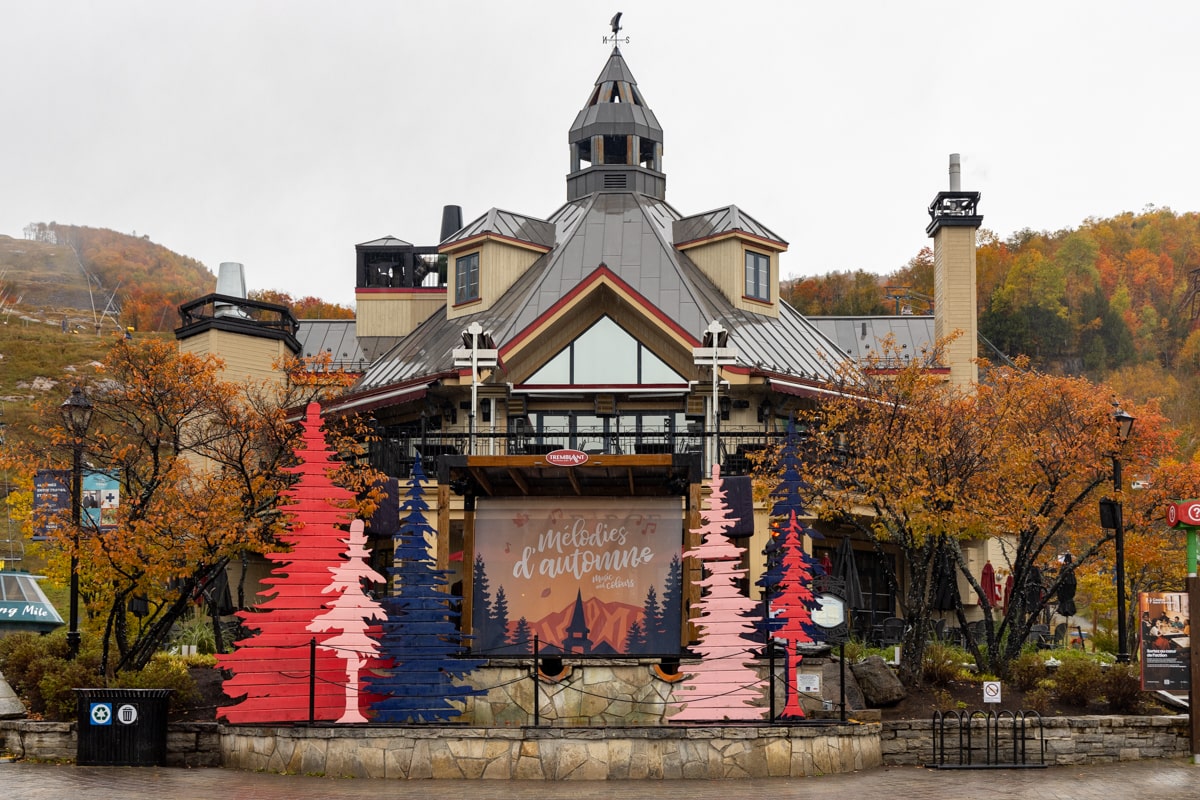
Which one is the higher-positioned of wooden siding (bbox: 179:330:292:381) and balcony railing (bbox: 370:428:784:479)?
wooden siding (bbox: 179:330:292:381)

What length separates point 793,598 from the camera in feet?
73.6

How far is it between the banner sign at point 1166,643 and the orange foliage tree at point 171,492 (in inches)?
539

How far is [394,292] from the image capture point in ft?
142

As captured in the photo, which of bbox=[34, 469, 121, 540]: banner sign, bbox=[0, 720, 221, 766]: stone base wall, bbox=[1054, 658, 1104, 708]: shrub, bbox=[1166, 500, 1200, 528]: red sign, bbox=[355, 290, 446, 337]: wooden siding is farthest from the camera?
bbox=[355, 290, 446, 337]: wooden siding

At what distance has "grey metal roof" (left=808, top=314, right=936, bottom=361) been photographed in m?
45.2

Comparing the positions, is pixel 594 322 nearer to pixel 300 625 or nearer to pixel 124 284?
pixel 300 625

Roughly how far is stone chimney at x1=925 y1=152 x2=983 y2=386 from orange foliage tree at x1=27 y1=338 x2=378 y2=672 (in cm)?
1985

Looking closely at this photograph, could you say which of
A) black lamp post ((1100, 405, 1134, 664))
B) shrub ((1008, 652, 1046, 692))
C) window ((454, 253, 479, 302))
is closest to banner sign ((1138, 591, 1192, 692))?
black lamp post ((1100, 405, 1134, 664))

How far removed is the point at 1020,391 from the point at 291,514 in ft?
50.9

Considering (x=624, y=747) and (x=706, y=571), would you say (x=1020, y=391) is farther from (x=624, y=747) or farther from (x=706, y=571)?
(x=624, y=747)

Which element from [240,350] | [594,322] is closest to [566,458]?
[594,322]

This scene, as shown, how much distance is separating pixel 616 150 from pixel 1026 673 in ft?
73.6

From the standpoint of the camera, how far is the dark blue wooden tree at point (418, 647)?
68.8ft

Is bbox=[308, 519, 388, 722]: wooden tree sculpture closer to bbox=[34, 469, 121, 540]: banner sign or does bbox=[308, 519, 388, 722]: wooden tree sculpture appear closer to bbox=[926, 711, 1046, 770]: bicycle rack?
bbox=[34, 469, 121, 540]: banner sign
